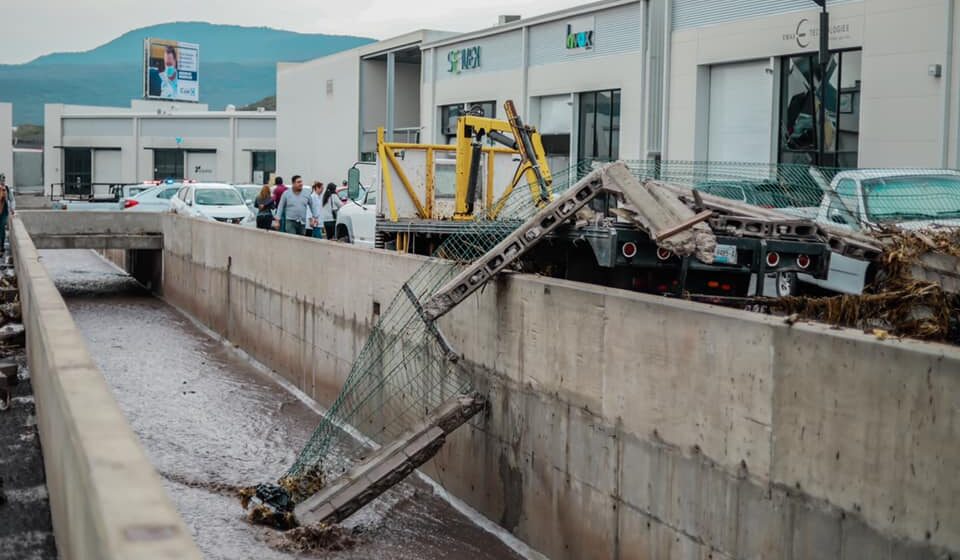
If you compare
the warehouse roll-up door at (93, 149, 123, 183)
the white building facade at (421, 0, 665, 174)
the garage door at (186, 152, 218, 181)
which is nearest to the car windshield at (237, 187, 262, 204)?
the white building facade at (421, 0, 665, 174)

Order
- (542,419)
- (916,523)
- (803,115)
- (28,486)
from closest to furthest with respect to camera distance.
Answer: (916,523) < (28,486) < (542,419) < (803,115)

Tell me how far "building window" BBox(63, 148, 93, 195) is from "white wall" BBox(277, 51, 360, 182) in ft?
102

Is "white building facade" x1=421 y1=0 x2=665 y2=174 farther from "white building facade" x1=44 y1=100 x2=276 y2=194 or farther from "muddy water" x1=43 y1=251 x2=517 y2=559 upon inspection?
"white building facade" x1=44 y1=100 x2=276 y2=194

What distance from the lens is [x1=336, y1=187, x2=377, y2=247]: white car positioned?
2508 cm

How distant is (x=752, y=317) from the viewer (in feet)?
24.5

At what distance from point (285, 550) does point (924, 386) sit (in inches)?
227

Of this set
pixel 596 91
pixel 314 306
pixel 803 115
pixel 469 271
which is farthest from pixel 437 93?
pixel 469 271

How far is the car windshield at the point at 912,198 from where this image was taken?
39.0 feet

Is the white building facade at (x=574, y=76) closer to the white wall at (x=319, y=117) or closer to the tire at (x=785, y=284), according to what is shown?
the white wall at (x=319, y=117)

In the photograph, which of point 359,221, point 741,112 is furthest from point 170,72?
point 741,112

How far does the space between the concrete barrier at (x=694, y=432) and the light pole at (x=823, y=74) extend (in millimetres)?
10114

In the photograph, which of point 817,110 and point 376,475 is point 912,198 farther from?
point 817,110

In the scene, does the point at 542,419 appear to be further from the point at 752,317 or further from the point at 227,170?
the point at 227,170

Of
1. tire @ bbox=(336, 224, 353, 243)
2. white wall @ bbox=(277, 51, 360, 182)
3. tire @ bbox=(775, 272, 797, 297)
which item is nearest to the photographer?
tire @ bbox=(775, 272, 797, 297)
